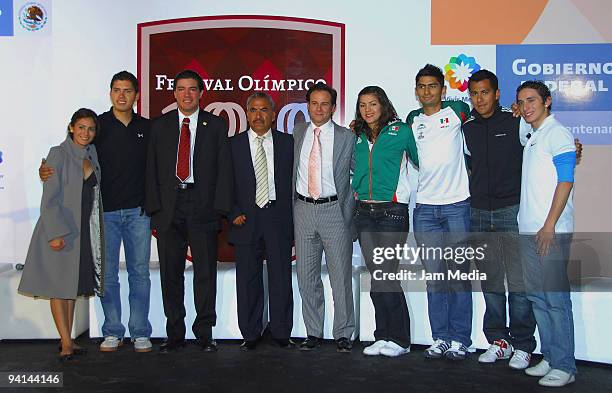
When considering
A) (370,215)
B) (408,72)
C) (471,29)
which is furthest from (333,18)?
(370,215)

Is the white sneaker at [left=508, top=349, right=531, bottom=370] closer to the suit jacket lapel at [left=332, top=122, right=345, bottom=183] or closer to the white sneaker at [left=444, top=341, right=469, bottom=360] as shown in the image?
the white sneaker at [left=444, top=341, right=469, bottom=360]

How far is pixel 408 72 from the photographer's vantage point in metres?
5.01

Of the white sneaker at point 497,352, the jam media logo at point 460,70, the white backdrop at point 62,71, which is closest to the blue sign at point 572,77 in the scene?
the jam media logo at point 460,70

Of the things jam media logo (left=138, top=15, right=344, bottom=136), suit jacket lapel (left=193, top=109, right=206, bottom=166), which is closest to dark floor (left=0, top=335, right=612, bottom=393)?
suit jacket lapel (left=193, top=109, right=206, bottom=166)

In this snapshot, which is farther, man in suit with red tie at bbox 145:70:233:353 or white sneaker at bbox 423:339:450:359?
man in suit with red tie at bbox 145:70:233:353

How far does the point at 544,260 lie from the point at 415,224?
816 mm

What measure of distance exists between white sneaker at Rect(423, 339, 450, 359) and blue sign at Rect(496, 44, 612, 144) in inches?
76.1

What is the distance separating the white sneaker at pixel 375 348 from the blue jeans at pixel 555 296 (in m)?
0.97

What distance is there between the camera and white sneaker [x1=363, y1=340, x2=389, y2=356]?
4129 mm

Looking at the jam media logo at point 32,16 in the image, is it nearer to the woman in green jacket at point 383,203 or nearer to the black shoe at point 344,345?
the woman in green jacket at point 383,203

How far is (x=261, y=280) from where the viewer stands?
437 cm

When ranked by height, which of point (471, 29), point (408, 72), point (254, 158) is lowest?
point (254, 158)

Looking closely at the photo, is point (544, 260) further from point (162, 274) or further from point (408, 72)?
point (162, 274)

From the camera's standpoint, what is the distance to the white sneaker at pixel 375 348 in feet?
13.5
